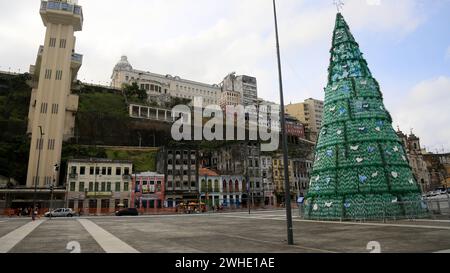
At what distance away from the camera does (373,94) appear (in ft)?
76.8

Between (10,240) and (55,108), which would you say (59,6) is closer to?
(55,108)

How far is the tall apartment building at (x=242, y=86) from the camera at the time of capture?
6206 inches

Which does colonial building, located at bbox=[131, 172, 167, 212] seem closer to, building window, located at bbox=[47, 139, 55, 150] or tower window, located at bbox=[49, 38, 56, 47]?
building window, located at bbox=[47, 139, 55, 150]

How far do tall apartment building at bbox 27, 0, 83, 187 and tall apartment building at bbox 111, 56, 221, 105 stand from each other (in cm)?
5369

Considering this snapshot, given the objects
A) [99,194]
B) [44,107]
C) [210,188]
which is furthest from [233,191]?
[44,107]

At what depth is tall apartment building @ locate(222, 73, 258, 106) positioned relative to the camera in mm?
157625

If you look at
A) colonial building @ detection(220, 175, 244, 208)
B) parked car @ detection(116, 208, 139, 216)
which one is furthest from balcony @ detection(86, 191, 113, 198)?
colonial building @ detection(220, 175, 244, 208)

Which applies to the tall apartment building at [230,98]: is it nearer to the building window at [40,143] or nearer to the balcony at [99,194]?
the balcony at [99,194]

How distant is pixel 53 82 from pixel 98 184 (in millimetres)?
21986

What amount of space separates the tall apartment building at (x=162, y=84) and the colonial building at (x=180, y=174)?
185 feet

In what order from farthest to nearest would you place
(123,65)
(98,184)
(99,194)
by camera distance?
1. (123,65)
2. (98,184)
3. (99,194)

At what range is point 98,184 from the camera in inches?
2312
